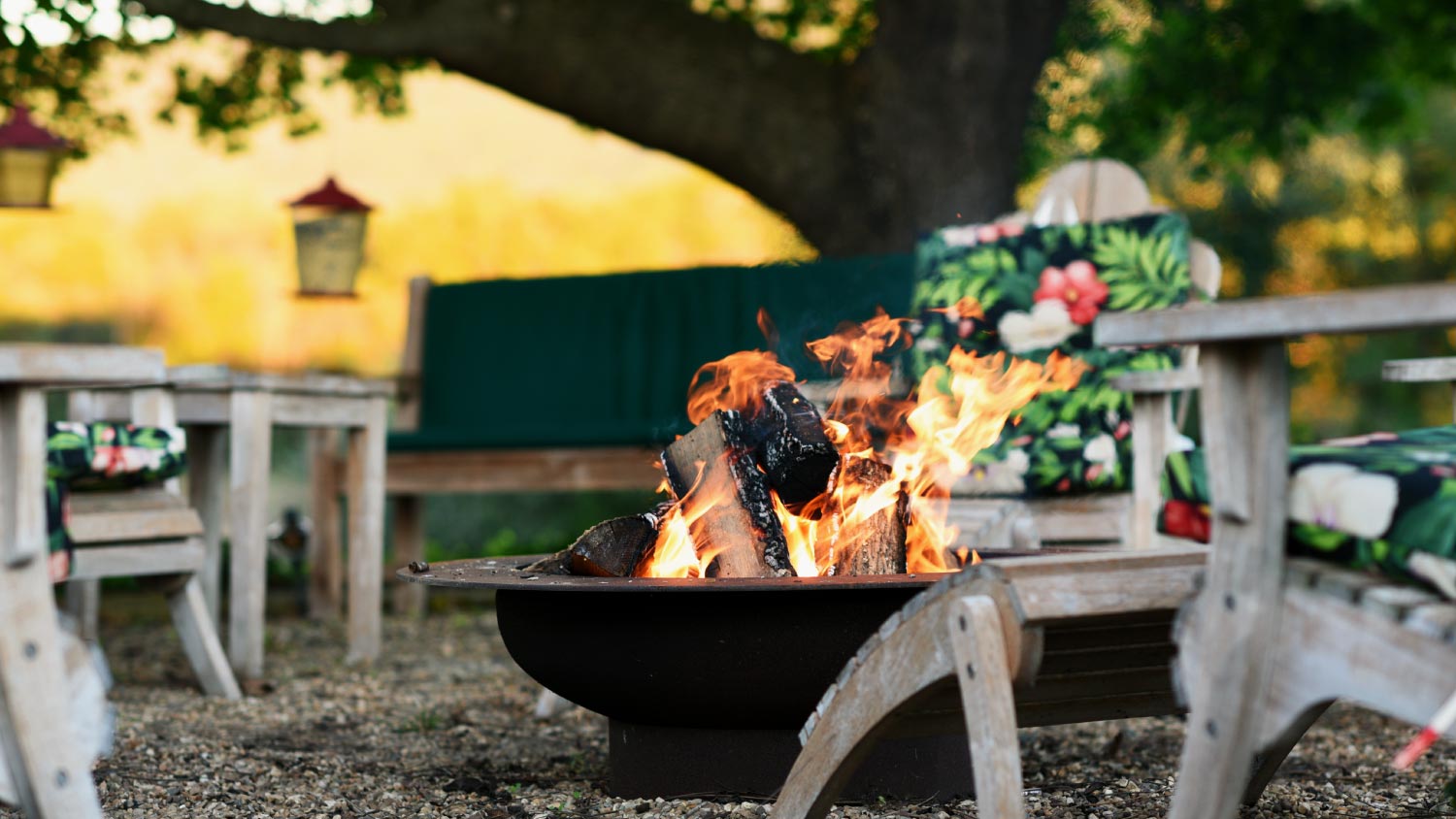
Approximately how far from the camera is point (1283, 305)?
1.06 meters

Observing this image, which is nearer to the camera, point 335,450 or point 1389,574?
point 1389,574

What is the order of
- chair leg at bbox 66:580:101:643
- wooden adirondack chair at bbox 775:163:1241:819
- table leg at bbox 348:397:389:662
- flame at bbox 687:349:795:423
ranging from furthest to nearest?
table leg at bbox 348:397:389:662 → chair leg at bbox 66:580:101:643 → flame at bbox 687:349:795:423 → wooden adirondack chair at bbox 775:163:1241:819

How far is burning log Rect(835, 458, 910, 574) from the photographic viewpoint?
2.01 m

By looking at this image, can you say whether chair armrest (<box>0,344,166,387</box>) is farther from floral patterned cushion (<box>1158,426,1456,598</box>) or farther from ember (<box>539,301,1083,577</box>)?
floral patterned cushion (<box>1158,426,1456,598</box>)

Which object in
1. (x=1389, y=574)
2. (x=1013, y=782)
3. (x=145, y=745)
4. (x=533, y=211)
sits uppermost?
(x=533, y=211)

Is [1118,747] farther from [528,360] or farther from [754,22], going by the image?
[754,22]

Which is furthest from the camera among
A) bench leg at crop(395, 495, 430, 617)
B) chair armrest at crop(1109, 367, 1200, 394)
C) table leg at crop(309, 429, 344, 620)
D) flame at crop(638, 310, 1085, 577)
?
bench leg at crop(395, 495, 430, 617)

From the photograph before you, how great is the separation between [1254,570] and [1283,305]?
205 millimetres

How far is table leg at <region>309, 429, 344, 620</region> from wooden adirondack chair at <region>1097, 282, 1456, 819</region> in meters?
4.07

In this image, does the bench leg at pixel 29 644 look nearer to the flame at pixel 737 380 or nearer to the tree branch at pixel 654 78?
the flame at pixel 737 380

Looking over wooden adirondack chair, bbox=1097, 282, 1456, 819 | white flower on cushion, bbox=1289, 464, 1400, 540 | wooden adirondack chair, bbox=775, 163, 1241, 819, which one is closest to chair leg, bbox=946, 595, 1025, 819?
wooden adirondack chair, bbox=775, 163, 1241, 819

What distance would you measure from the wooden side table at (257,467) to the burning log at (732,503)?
1.50 m

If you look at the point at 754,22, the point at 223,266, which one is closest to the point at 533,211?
the point at 223,266

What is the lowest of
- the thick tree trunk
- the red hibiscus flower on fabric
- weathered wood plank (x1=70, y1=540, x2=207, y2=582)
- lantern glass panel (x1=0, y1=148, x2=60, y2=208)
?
weathered wood plank (x1=70, y1=540, x2=207, y2=582)
